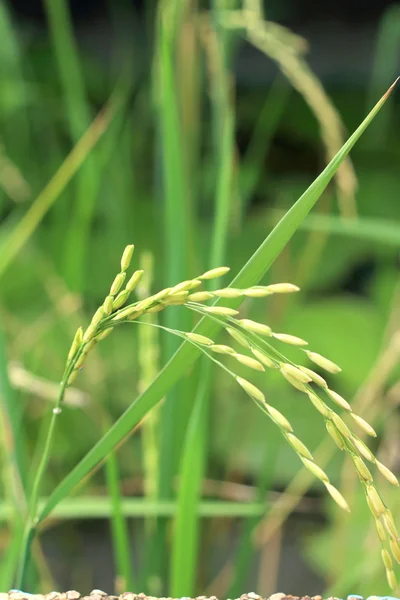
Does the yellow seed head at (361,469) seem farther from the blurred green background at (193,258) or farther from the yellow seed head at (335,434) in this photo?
the blurred green background at (193,258)

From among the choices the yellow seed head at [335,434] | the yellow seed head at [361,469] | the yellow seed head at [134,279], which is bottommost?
the yellow seed head at [361,469]

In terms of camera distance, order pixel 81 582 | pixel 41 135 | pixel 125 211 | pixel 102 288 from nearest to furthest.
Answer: pixel 125 211, pixel 81 582, pixel 102 288, pixel 41 135

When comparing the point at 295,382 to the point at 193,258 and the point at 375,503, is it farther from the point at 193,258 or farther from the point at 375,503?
the point at 193,258

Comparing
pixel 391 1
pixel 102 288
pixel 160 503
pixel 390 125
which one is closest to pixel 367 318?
pixel 102 288

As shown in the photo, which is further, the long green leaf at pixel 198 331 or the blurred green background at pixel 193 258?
the blurred green background at pixel 193 258

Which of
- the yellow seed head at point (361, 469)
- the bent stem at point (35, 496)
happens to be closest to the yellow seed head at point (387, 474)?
the yellow seed head at point (361, 469)

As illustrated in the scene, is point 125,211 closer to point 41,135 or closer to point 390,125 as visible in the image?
point 41,135
